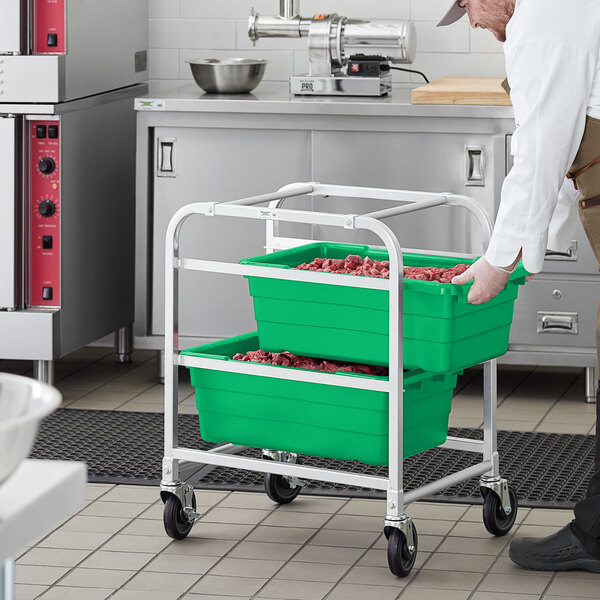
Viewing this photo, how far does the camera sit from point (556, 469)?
12.0 feet

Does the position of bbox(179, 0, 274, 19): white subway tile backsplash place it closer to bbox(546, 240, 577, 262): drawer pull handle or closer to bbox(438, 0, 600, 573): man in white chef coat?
bbox(546, 240, 577, 262): drawer pull handle

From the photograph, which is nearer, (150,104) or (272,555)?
(272,555)

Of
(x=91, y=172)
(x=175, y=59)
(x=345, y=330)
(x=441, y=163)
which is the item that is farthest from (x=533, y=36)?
(x=175, y=59)

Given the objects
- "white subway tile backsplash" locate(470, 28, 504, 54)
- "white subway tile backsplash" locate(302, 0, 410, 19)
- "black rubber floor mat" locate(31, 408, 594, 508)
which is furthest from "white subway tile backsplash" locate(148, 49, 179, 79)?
"black rubber floor mat" locate(31, 408, 594, 508)

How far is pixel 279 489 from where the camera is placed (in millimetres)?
3354

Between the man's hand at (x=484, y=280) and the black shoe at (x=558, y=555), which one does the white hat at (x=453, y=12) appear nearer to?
the man's hand at (x=484, y=280)

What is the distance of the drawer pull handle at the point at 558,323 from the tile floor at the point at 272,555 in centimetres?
112

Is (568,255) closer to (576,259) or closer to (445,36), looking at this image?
(576,259)

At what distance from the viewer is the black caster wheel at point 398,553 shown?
111 inches

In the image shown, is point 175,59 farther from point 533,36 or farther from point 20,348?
point 533,36

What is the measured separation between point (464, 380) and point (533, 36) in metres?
2.33

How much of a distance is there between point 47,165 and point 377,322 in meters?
1.84

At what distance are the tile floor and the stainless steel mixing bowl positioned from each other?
168 centimetres

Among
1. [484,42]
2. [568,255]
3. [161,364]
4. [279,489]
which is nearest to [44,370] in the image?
[161,364]
